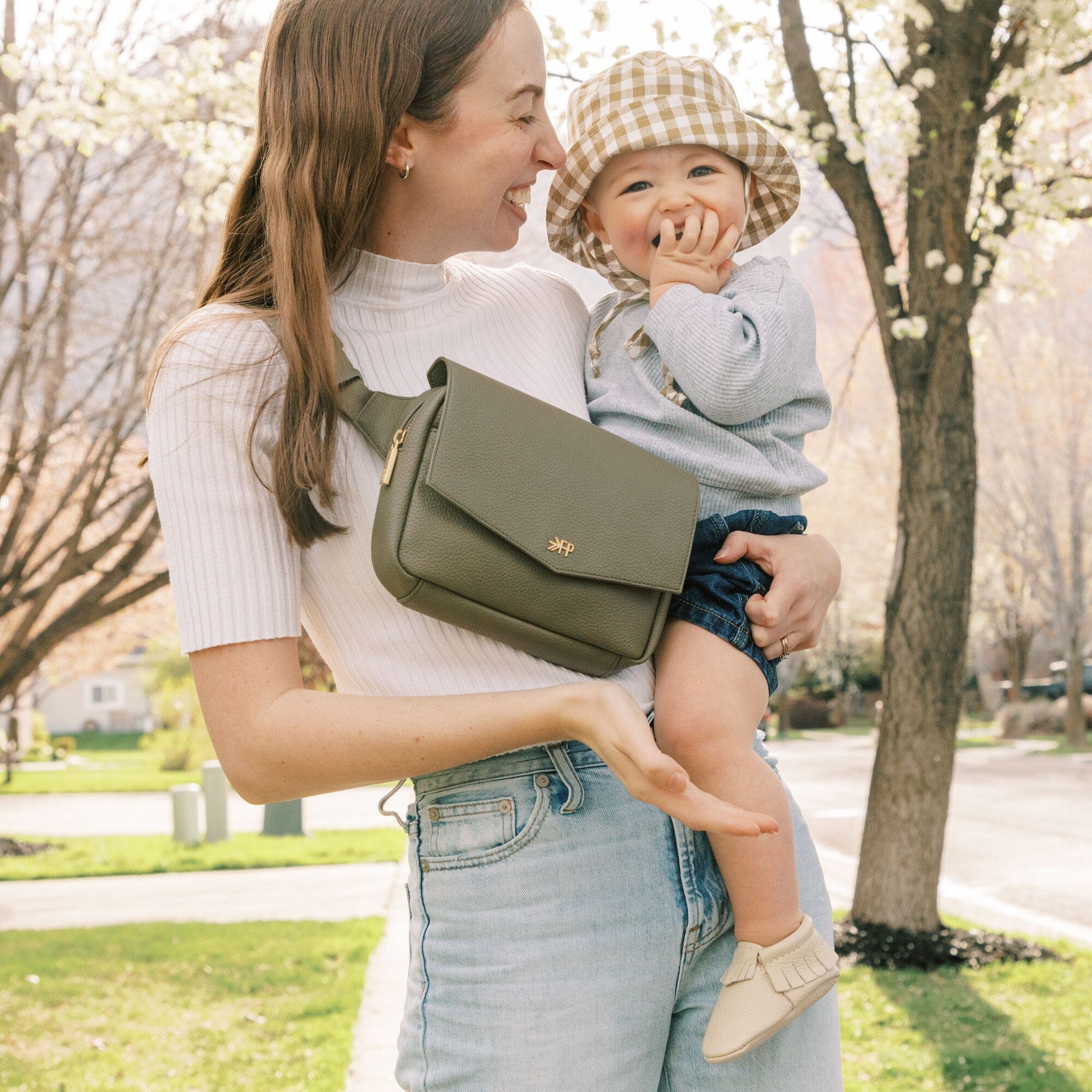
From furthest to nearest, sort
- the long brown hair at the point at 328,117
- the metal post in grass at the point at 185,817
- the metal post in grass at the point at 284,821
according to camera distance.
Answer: the metal post in grass at the point at 284,821
the metal post in grass at the point at 185,817
the long brown hair at the point at 328,117

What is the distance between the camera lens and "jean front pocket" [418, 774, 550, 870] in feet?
4.41

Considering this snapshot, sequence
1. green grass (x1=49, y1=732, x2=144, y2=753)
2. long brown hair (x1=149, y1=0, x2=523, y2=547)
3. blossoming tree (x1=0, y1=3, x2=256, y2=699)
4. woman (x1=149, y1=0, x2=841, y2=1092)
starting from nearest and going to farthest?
1. woman (x1=149, y1=0, x2=841, y2=1092)
2. long brown hair (x1=149, y1=0, x2=523, y2=547)
3. blossoming tree (x1=0, y1=3, x2=256, y2=699)
4. green grass (x1=49, y1=732, x2=144, y2=753)

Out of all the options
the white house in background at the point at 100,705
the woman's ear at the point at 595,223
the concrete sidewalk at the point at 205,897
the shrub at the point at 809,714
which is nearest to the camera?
the woman's ear at the point at 595,223

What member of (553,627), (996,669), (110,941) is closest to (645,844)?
(553,627)

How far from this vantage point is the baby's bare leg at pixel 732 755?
1.43 m

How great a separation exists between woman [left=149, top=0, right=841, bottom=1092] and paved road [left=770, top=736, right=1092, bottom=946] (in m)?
6.13

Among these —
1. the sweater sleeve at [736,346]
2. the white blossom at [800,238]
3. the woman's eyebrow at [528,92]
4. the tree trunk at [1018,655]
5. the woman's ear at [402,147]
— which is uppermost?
the white blossom at [800,238]

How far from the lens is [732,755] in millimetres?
1474

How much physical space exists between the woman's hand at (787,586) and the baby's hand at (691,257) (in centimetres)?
39

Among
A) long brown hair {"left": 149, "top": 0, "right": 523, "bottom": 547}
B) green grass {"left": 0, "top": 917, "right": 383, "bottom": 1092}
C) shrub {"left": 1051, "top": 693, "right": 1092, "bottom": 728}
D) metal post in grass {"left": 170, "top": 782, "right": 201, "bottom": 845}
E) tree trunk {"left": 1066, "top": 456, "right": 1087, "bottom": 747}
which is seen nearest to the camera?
long brown hair {"left": 149, "top": 0, "right": 523, "bottom": 547}

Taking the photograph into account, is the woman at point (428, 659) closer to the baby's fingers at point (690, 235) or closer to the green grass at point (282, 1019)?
the baby's fingers at point (690, 235)

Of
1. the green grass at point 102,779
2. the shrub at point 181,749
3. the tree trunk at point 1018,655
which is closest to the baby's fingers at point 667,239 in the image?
the green grass at point 102,779

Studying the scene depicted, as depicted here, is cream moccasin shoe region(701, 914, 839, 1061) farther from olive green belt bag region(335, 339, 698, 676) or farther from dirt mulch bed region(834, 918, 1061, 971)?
dirt mulch bed region(834, 918, 1061, 971)

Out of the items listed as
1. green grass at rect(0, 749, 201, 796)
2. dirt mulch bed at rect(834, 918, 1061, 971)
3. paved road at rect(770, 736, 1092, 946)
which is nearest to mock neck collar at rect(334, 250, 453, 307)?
dirt mulch bed at rect(834, 918, 1061, 971)
